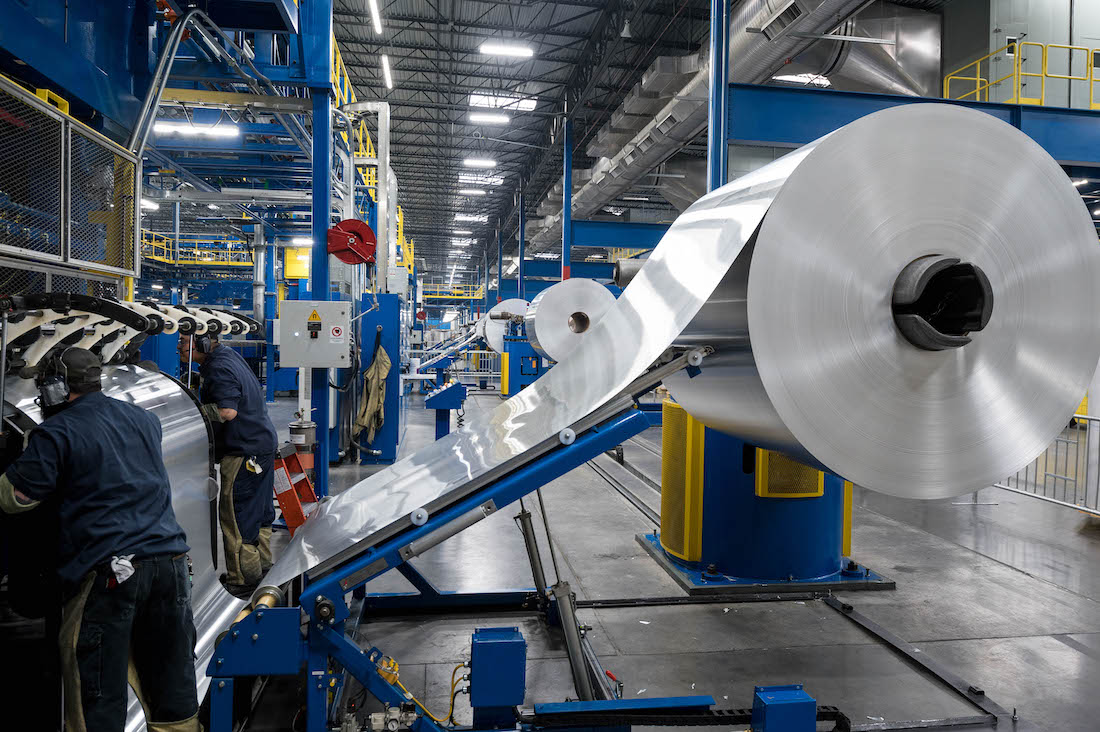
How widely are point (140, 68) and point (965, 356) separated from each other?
5.83m

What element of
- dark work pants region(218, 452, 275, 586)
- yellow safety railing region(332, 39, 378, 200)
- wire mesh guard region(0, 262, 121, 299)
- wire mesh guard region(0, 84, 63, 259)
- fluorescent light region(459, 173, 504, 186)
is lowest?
dark work pants region(218, 452, 275, 586)

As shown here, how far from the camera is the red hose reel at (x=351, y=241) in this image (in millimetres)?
6016

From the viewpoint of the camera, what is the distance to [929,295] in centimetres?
210

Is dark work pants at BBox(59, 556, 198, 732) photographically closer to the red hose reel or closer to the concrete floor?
the concrete floor

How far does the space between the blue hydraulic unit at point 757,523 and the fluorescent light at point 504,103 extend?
45.7ft

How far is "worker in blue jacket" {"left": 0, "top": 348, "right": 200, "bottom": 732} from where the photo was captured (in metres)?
2.49

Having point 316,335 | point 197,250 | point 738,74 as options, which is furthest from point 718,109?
point 197,250

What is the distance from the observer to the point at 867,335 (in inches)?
77.1

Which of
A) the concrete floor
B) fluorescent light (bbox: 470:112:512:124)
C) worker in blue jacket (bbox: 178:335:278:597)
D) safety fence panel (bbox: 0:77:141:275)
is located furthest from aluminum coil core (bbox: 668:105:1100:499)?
fluorescent light (bbox: 470:112:512:124)

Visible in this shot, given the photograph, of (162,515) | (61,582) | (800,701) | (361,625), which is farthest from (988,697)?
(61,582)

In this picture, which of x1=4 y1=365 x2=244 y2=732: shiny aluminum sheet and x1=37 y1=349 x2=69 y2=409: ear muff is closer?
x1=37 y1=349 x2=69 y2=409: ear muff

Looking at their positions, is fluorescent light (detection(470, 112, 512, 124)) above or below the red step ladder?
above

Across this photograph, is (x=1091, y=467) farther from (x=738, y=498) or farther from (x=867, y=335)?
(x=867, y=335)

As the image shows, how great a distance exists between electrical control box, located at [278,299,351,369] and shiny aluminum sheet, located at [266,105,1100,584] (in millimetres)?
4213
